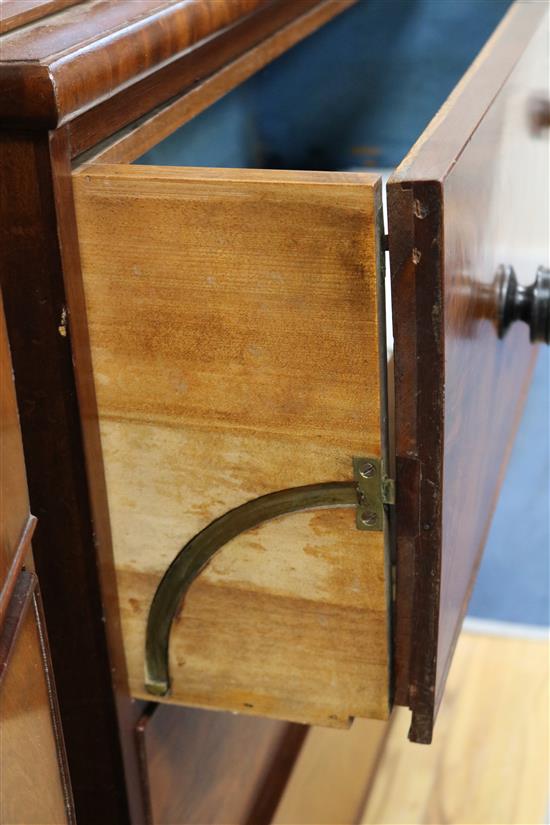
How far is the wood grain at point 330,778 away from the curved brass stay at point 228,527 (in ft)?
1.12

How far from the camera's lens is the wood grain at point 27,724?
430 mm

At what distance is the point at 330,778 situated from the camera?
1.09 metres

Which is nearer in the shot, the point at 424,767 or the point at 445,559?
the point at 445,559

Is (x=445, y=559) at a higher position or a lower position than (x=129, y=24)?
lower

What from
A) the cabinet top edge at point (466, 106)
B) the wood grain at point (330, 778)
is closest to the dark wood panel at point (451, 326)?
the cabinet top edge at point (466, 106)

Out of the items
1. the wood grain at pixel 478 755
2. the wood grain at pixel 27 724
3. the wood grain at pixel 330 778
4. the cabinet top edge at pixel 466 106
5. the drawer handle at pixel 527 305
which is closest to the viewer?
the wood grain at pixel 27 724

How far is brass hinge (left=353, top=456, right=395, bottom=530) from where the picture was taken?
0.61 m

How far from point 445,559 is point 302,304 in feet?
0.60

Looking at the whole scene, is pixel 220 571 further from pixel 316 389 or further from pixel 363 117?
pixel 363 117

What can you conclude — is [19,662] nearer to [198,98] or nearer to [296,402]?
[296,402]

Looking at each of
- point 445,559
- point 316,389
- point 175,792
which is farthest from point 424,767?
point 316,389

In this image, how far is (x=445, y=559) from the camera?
663mm

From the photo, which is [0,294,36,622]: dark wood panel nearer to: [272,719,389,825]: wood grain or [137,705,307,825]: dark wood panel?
[137,705,307,825]: dark wood panel

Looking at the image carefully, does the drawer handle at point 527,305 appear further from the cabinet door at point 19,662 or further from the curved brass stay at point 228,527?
the cabinet door at point 19,662
